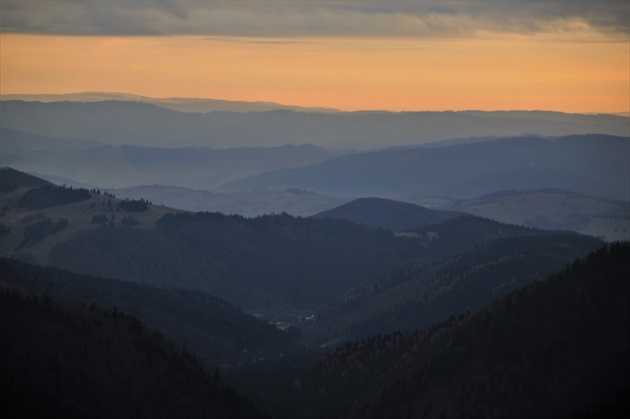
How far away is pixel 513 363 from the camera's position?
151m

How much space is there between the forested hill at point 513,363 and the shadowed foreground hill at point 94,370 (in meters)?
16.0

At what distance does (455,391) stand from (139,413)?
32185 millimetres

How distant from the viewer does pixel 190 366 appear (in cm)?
15675

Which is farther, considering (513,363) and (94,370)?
(513,363)

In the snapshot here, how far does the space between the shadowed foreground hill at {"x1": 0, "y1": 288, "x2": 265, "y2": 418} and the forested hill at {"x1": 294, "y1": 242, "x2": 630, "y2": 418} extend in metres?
16.0

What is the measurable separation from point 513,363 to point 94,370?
4062cm

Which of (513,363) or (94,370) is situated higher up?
(513,363)

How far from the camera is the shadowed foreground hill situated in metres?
130

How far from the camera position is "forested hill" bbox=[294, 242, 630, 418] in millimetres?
141625

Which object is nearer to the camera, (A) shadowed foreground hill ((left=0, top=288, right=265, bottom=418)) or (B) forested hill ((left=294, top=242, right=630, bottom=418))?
(A) shadowed foreground hill ((left=0, top=288, right=265, bottom=418))

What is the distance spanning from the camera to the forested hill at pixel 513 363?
141625mm

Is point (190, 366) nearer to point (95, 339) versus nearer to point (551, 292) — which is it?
point (95, 339)

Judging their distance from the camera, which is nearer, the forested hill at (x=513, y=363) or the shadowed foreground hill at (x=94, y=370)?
the shadowed foreground hill at (x=94, y=370)

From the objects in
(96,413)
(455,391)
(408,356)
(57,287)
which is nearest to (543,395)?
(455,391)
